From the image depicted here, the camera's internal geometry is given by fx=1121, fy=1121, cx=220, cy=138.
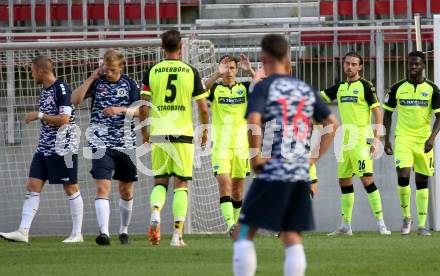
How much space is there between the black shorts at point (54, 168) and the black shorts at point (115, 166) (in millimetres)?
585

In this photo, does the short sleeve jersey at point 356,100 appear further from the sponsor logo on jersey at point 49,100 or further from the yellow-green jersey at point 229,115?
the sponsor logo on jersey at point 49,100

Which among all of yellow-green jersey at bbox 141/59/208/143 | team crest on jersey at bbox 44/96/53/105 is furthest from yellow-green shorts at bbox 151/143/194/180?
team crest on jersey at bbox 44/96/53/105

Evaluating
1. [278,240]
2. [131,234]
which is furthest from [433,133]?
[131,234]

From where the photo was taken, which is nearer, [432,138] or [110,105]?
[110,105]

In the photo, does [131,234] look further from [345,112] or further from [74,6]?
[74,6]

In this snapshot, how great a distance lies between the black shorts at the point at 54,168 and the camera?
13.0 meters

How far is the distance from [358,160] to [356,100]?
2.63 ft

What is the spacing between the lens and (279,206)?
721cm

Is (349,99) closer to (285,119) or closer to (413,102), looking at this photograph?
(413,102)

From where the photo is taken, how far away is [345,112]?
49.4 feet

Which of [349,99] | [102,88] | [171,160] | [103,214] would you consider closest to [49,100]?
[102,88]

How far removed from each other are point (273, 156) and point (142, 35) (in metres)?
11.3

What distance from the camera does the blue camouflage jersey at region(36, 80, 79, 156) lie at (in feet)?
42.1

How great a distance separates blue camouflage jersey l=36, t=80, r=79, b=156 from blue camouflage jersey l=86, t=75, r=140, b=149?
343 mm
